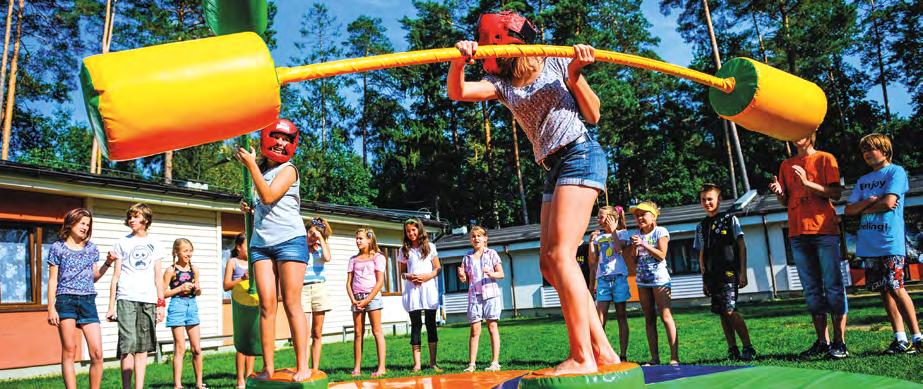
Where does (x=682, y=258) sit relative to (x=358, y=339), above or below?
above

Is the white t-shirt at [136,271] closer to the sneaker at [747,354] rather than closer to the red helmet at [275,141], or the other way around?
the red helmet at [275,141]

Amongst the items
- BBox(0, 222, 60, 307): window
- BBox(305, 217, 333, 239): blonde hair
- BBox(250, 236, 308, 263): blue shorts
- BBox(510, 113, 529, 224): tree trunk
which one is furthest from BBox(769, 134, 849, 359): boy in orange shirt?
BBox(510, 113, 529, 224): tree trunk

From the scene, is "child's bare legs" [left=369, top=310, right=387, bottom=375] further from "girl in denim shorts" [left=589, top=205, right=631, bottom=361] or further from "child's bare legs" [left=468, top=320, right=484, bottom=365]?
"girl in denim shorts" [left=589, top=205, right=631, bottom=361]

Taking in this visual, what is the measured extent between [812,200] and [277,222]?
13.9 feet

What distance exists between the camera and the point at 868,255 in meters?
5.27

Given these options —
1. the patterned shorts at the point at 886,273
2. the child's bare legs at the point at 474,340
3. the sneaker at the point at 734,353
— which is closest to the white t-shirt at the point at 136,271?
the child's bare legs at the point at 474,340

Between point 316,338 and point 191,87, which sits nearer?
point 191,87

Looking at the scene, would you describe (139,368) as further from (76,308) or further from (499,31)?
(499,31)

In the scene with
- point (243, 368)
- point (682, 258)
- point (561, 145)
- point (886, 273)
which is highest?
point (561, 145)

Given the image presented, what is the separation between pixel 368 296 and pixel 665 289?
3218 mm

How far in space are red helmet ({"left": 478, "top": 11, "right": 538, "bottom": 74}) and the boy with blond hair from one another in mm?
3423

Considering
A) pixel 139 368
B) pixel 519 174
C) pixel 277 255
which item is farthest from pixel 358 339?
pixel 519 174

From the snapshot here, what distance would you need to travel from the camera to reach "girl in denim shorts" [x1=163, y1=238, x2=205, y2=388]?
638cm

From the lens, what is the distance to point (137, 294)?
568 centimetres
